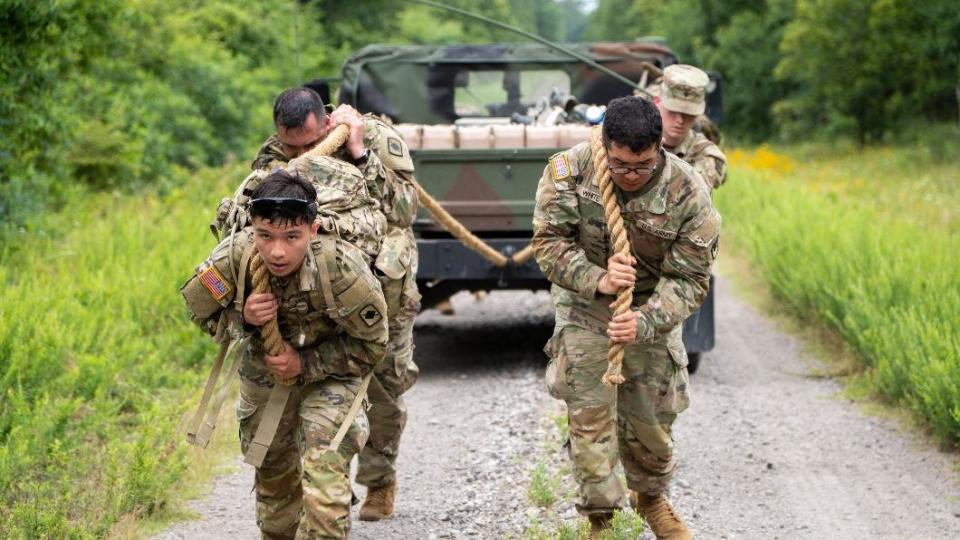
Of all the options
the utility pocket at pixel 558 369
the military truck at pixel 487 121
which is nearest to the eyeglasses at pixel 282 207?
the utility pocket at pixel 558 369

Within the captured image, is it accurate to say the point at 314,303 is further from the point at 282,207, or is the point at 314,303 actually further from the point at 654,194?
the point at 654,194

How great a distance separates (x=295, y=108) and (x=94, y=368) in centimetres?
256

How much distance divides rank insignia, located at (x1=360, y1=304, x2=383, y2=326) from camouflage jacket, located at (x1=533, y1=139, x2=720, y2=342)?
33.0 inches

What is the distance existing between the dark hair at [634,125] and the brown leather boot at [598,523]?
4.68 ft

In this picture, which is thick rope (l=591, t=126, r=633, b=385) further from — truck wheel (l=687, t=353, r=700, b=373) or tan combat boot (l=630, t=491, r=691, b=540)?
truck wheel (l=687, t=353, r=700, b=373)

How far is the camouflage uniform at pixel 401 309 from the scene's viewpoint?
5.89 meters

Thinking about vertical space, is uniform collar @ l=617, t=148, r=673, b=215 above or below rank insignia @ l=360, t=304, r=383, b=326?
above

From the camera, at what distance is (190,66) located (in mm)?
20219

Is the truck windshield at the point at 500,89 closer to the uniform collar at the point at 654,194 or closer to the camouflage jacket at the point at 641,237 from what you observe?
the camouflage jacket at the point at 641,237

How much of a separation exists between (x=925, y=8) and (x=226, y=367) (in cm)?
2831

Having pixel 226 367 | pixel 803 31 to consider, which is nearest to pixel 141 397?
pixel 226 367

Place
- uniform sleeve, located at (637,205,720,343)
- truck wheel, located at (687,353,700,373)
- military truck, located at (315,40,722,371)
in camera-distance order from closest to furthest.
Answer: uniform sleeve, located at (637,205,720,343)
military truck, located at (315,40,722,371)
truck wheel, located at (687,353,700,373)

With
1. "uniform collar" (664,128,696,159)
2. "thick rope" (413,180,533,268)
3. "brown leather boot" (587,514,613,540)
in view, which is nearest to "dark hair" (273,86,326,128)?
"brown leather boot" (587,514,613,540)

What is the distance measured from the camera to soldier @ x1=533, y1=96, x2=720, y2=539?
16.7 ft
